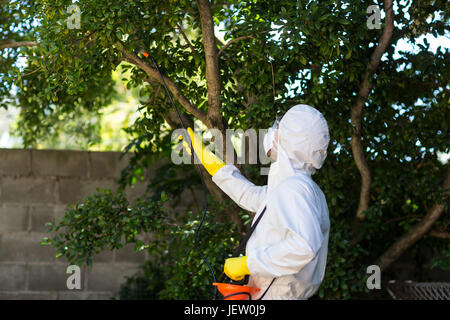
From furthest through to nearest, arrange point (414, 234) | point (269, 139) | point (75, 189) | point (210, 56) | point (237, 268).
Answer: point (75, 189), point (414, 234), point (210, 56), point (269, 139), point (237, 268)

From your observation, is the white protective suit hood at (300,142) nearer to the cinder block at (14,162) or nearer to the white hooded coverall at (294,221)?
the white hooded coverall at (294,221)

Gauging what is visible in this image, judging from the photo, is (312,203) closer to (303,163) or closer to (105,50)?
(303,163)

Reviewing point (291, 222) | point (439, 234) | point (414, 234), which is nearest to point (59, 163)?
point (414, 234)

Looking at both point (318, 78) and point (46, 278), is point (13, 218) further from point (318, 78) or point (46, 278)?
point (318, 78)

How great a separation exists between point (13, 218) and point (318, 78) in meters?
2.52

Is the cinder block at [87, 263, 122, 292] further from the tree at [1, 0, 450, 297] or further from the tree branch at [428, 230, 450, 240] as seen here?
the tree branch at [428, 230, 450, 240]

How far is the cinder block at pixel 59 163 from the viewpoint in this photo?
417 cm

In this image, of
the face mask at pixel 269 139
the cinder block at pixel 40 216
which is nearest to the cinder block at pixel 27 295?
the cinder block at pixel 40 216

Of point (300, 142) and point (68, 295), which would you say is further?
point (68, 295)

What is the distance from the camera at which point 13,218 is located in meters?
4.09

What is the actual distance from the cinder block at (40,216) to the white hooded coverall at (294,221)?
258 centimetres

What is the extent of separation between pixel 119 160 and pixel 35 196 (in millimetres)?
663

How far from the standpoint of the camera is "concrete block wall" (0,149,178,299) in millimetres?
4078

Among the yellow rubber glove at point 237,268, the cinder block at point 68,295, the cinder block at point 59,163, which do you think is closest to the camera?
the yellow rubber glove at point 237,268
